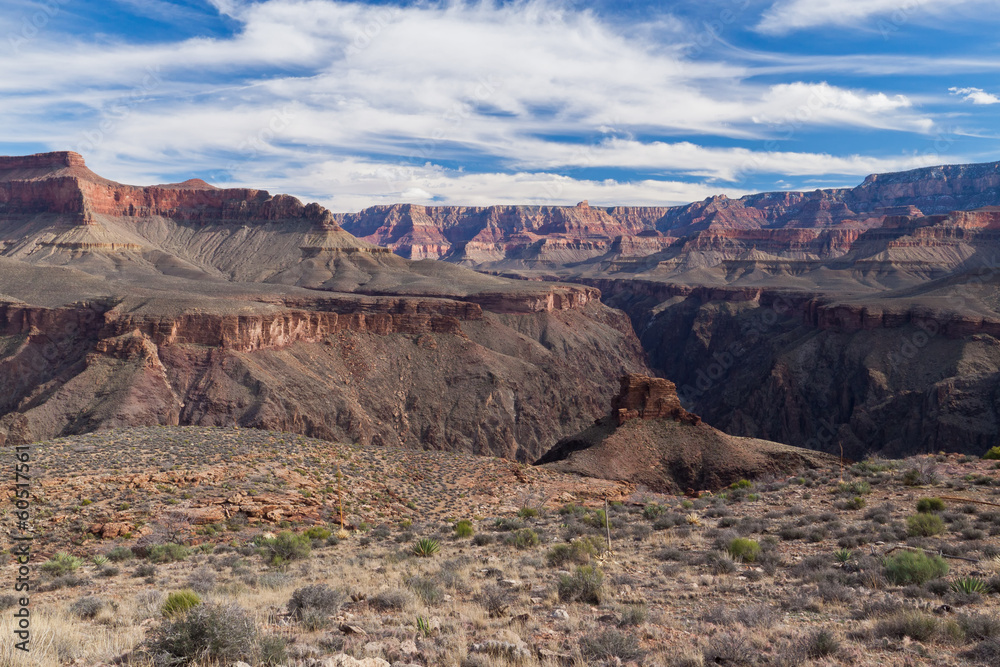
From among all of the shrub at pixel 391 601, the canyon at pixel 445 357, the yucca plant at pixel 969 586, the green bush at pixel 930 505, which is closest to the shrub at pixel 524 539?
the shrub at pixel 391 601

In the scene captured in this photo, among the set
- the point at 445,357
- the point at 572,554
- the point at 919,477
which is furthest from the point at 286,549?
the point at 445,357

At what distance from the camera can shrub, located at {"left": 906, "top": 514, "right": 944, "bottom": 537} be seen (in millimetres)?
15516

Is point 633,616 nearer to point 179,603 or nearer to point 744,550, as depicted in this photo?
point 744,550

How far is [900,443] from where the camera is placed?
71625 mm

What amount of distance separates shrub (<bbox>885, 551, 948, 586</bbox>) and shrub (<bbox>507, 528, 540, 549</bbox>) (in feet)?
32.1

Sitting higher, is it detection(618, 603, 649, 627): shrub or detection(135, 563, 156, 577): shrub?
detection(618, 603, 649, 627): shrub

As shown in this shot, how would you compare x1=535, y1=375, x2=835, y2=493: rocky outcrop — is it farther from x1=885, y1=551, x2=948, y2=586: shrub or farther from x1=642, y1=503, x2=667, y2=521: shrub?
x1=885, y1=551, x2=948, y2=586: shrub

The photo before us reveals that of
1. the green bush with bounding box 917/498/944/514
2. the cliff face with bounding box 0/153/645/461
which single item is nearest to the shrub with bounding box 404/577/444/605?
the green bush with bounding box 917/498/944/514

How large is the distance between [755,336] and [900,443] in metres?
65.6

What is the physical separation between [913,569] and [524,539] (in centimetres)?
1058

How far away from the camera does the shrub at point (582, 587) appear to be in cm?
1197

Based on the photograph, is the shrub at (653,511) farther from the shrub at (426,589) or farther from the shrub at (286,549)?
the shrub at (286,549)

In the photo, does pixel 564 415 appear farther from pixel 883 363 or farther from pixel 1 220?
pixel 1 220

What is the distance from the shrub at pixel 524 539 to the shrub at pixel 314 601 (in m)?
7.98
